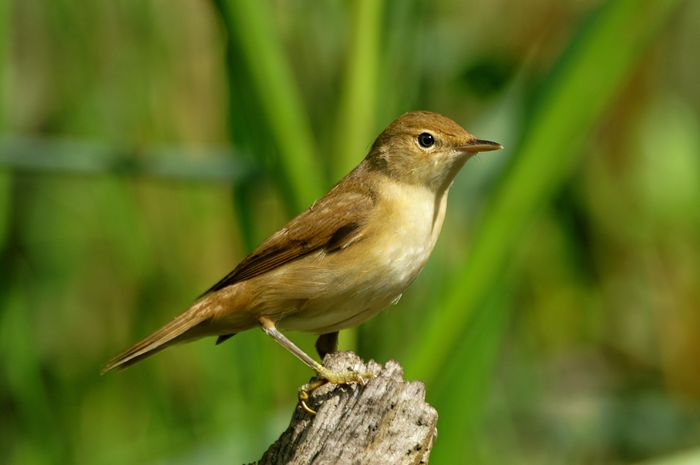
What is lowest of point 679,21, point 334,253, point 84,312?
point 334,253

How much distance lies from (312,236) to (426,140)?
552 mm

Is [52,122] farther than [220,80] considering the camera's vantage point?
No

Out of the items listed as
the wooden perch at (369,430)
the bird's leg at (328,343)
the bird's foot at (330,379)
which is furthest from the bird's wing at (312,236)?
the wooden perch at (369,430)

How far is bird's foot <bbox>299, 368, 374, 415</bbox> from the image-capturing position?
3350 mm

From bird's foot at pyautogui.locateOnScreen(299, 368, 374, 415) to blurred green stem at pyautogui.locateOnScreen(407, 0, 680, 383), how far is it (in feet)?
1.33

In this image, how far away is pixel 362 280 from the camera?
3.79 m

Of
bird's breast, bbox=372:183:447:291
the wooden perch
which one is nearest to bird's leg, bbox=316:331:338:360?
bird's breast, bbox=372:183:447:291

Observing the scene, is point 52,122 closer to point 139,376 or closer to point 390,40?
point 139,376

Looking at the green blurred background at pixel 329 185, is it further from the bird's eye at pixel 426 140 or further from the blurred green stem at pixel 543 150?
the bird's eye at pixel 426 140

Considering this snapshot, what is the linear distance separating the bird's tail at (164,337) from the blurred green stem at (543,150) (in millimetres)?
739

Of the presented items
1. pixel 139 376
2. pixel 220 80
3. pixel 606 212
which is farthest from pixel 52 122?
pixel 606 212

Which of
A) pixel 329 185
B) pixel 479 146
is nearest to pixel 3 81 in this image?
Result: pixel 329 185

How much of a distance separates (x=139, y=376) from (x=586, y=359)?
2570mm

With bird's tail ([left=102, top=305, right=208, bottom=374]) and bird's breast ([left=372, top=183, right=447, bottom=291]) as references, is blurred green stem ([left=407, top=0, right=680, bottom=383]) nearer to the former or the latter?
bird's breast ([left=372, top=183, right=447, bottom=291])
